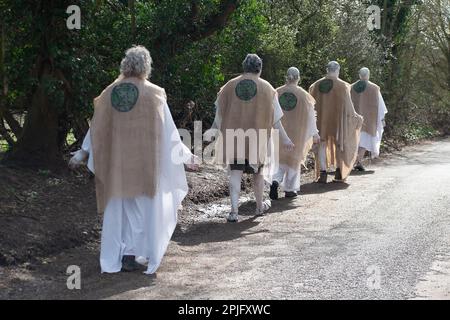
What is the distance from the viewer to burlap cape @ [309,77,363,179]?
15570mm

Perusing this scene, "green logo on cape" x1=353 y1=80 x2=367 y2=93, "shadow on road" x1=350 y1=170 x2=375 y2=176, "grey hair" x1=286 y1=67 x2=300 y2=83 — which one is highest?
"grey hair" x1=286 y1=67 x2=300 y2=83

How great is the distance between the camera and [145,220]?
27.2 ft

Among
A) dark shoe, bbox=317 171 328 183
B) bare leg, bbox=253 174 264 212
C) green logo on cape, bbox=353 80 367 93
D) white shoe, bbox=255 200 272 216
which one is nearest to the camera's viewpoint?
bare leg, bbox=253 174 264 212

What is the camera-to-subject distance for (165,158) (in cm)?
847

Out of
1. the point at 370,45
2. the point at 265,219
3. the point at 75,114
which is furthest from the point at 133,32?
the point at 370,45

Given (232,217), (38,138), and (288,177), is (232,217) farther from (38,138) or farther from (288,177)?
(38,138)

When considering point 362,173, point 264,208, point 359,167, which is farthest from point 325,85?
point 264,208

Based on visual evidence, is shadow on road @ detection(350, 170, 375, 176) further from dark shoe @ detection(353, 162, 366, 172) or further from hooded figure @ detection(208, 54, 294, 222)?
hooded figure @ detection(208, 54, 294, 222)

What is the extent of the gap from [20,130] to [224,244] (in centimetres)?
437

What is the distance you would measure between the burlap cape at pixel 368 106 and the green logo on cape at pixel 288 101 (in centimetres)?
441

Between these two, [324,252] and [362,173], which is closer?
[324,252]

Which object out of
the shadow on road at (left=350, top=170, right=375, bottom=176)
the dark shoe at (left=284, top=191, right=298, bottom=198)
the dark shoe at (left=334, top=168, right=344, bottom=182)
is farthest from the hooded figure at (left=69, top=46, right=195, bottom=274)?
the shadow on road at (left=350, top=170, right=375, bottom=176)

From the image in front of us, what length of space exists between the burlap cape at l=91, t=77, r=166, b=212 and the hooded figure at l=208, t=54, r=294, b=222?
317cm

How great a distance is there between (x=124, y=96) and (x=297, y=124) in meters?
6.15
